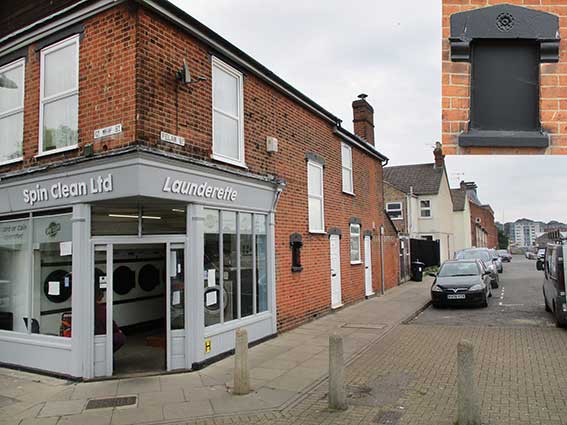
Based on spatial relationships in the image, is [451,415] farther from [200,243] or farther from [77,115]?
[77,115]

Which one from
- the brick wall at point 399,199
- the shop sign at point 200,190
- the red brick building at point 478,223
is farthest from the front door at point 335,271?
the red brick building at point 478,223

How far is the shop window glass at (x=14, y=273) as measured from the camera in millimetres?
8852

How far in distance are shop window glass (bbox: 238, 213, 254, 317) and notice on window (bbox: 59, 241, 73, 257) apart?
127 inches

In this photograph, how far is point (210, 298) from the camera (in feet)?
29.0

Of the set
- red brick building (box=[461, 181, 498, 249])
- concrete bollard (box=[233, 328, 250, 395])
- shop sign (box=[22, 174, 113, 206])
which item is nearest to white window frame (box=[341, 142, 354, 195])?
shop sign (box=[22, 174, 113, 206])

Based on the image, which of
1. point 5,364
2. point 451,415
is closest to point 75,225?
point 5,364

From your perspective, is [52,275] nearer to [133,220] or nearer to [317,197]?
[133,220]

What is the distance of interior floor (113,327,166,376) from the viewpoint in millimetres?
8344

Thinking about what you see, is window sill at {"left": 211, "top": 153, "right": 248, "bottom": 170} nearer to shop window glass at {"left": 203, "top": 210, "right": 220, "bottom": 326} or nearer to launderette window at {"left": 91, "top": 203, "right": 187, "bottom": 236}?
shop window glass at {"left": 203, "top": 210, "right": 220, "bottom": 326}

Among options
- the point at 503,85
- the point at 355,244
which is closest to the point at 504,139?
the point at 503,85

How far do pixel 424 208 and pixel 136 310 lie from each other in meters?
28.4

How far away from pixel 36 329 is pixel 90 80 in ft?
14.4

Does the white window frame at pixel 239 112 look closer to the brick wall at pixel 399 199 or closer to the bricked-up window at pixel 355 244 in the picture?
the bricked-up window at pixel 355 244

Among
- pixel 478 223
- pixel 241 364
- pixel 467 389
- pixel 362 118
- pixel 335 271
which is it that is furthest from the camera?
pixel 478 223
